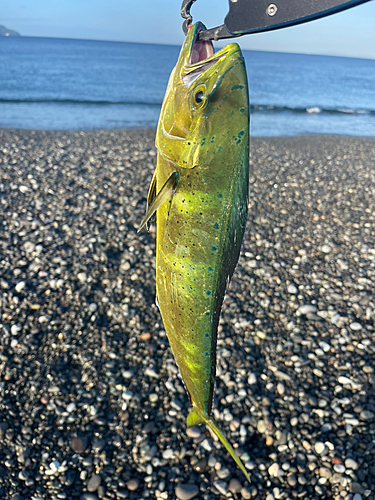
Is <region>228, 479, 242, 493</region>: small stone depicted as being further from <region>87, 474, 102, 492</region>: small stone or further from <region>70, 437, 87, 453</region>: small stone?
<region>70, 437, 87, 453</region>: small stone

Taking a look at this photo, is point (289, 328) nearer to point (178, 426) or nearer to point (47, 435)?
point (178, 426)

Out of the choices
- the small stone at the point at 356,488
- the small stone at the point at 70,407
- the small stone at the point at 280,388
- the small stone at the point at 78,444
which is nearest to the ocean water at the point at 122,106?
the small stone at the point at 70,407

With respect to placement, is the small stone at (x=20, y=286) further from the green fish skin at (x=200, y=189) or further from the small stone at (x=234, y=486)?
the green fish skin at (x=200, y=189)

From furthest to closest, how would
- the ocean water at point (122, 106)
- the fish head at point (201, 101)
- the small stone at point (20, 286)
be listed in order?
the ocean water at point (122, 106) < the small stone at point (20, 286) < the fish head at point (201, 101)

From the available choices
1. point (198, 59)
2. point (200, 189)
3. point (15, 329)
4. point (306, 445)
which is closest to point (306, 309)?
point (306, 445)

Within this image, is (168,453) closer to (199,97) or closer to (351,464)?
(351,464)

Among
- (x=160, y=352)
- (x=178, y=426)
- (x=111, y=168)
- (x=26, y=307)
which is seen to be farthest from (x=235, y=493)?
(x=111, y=168)
